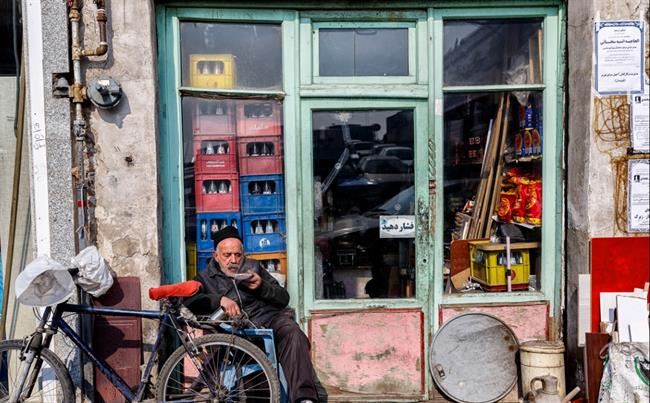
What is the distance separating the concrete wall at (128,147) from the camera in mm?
4113

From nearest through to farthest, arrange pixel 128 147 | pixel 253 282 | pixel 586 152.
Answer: pixel 253 282
pixel 128 147
pixel 586 152

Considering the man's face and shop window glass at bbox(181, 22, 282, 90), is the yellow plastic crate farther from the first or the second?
shop window glass at bbox(181, 22, 282, 90)

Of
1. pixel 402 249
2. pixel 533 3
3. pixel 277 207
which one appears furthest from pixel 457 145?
pixel 277 207

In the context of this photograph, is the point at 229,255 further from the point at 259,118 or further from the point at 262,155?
the point at 259,118

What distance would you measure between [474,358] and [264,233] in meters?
1.90

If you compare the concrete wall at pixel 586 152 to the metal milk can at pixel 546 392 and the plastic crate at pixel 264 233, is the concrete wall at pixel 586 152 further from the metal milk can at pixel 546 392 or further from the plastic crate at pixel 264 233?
the plastic crate at pixel 264 233

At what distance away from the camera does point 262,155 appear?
14.9 feet

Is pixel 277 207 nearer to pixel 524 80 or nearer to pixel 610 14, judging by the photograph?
pixel 524 80

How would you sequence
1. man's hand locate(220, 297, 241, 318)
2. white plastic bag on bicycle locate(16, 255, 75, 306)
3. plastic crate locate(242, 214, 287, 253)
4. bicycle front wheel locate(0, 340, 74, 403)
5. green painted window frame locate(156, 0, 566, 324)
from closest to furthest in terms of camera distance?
white plastic bag on bicycle locate(16, 255, 75, 306)
bicycle front wheel locate(0, 340, 74, 403)
man's hand locate(220, 297, 241, 318)
green painted window frame locate(156, 0, 566, 324)
plastic crate locate(242, 214, 287, 253)

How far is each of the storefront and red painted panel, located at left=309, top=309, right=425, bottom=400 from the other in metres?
0.01

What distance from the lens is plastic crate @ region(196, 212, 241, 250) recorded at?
4496 mm

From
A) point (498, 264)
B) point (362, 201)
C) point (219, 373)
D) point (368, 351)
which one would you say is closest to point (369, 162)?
point (362, 201)

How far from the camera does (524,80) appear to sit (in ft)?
15.3

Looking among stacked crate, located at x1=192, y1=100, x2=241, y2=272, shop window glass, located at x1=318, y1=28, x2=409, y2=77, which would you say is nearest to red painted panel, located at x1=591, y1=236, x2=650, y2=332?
shop window glass, located at x1=318, y1=28, x2=409, y2=77
